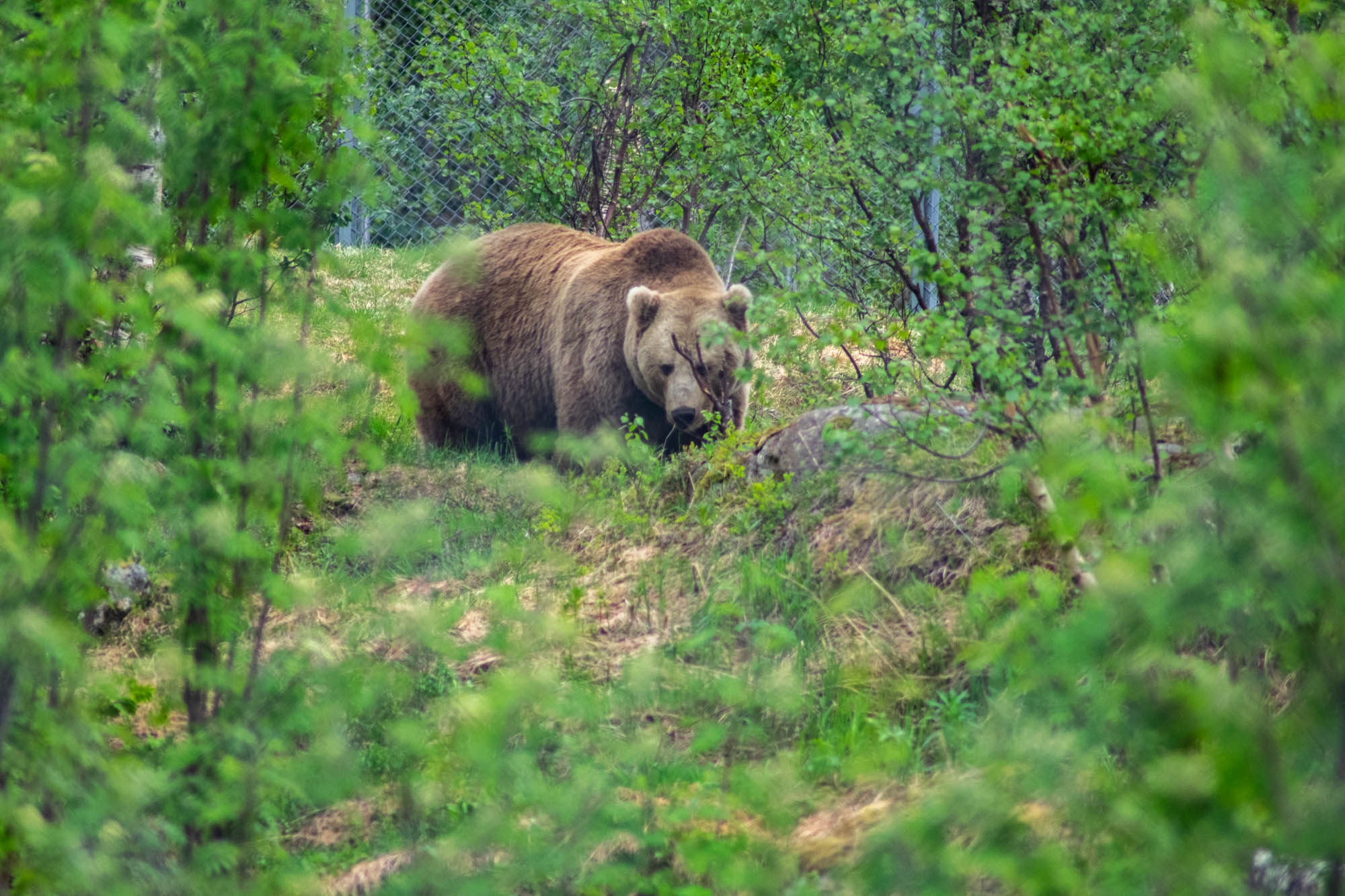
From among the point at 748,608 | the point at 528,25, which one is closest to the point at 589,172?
the point at 528,25

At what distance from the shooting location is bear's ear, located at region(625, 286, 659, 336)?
6266 mm

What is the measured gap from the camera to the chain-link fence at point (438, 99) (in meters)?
8.55

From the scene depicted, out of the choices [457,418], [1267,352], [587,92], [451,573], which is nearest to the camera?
[1267,352]

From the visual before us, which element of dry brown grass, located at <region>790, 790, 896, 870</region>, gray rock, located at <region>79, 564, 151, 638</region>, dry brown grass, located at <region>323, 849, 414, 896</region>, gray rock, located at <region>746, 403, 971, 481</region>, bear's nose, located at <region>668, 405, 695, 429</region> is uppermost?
gray rock, located at <region>746, 403, 971, 481</region>

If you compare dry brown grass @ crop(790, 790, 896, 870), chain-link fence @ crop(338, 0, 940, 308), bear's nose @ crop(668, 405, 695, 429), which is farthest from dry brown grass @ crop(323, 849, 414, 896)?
chain-link fence @ crop(338, 0, 940, 308)

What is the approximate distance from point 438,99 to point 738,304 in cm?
419

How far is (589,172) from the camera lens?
29.9ft

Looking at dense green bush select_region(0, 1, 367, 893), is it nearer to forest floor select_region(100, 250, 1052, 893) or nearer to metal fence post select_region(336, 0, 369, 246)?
forest floor select_region(100, 250, 1052, 893)

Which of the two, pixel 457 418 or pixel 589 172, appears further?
pixel 589 172

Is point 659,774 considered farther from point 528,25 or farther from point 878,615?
point 528,25

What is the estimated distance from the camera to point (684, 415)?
602 cm

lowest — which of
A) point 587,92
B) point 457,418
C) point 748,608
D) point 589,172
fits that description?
point 457,418

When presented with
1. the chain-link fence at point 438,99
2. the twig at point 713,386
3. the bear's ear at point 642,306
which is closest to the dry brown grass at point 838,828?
the twig at point 713,386

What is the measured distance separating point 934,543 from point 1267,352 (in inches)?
106
